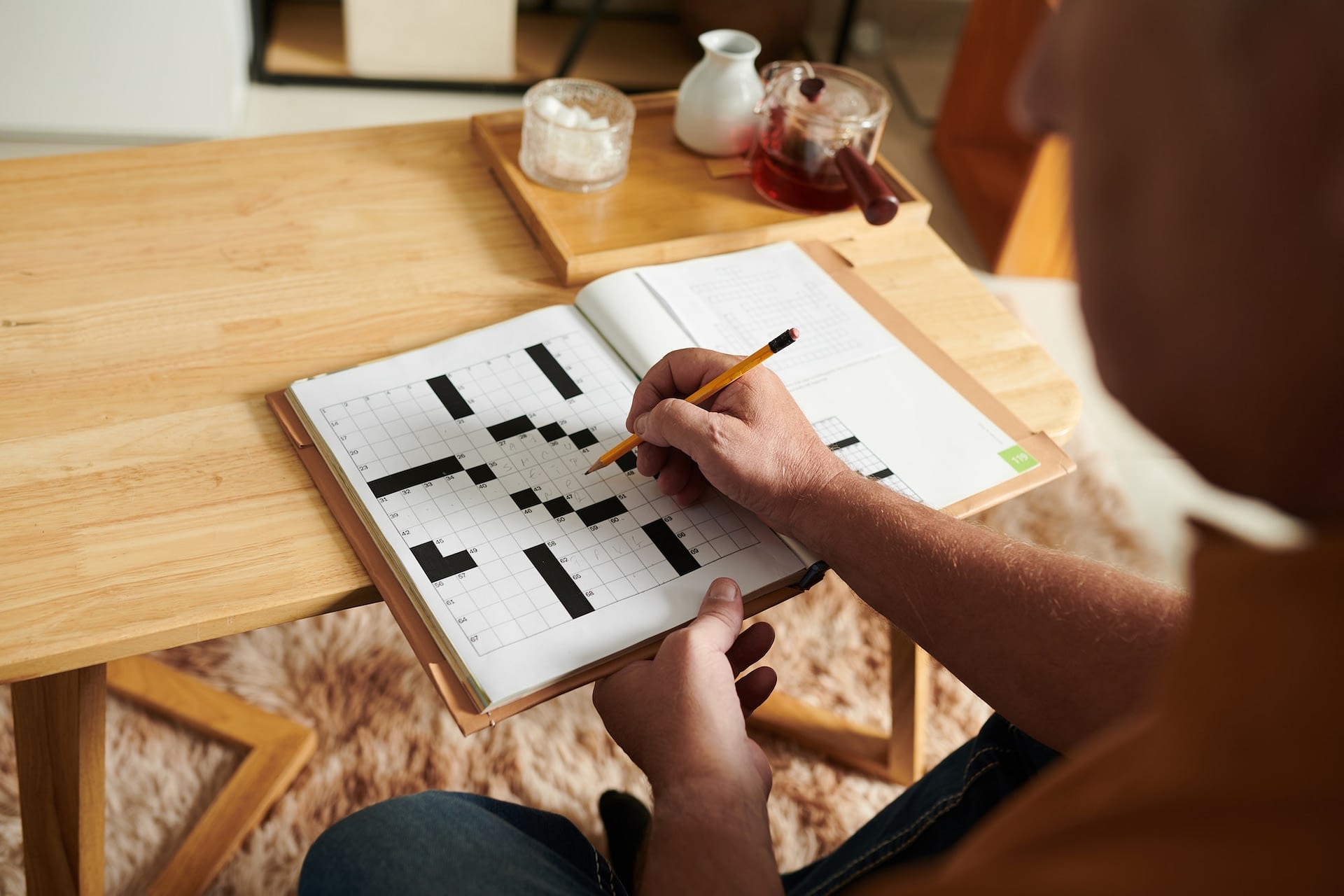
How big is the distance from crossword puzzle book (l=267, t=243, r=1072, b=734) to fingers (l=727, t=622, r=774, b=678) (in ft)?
0.09

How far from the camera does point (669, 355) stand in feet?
2.95

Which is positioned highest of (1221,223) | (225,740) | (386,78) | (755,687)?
(1221,223)

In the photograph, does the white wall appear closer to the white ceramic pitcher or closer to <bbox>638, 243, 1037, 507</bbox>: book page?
the white ceramic pitcher

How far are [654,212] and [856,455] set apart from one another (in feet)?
1.38

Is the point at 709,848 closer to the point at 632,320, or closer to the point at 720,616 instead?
the point at 720,616

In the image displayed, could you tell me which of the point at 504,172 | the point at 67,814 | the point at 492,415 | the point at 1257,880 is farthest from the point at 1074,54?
the point at 67,814

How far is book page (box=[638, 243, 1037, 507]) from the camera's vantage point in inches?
37.6

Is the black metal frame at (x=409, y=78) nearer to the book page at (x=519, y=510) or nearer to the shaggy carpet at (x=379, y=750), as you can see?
the shaggy carpet at (x=379, y=750)

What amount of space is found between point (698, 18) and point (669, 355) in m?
2.10

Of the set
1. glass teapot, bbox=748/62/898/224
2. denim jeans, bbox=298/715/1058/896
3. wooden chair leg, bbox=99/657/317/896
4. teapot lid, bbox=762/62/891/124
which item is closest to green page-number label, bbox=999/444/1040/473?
denim jeans, bbox=298/715/1058/896

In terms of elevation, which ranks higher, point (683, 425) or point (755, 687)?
point (683, 425)

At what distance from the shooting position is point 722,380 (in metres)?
0.87

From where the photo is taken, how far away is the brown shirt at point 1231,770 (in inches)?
15.3

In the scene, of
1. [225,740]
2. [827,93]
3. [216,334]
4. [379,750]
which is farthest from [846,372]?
[225,740]
